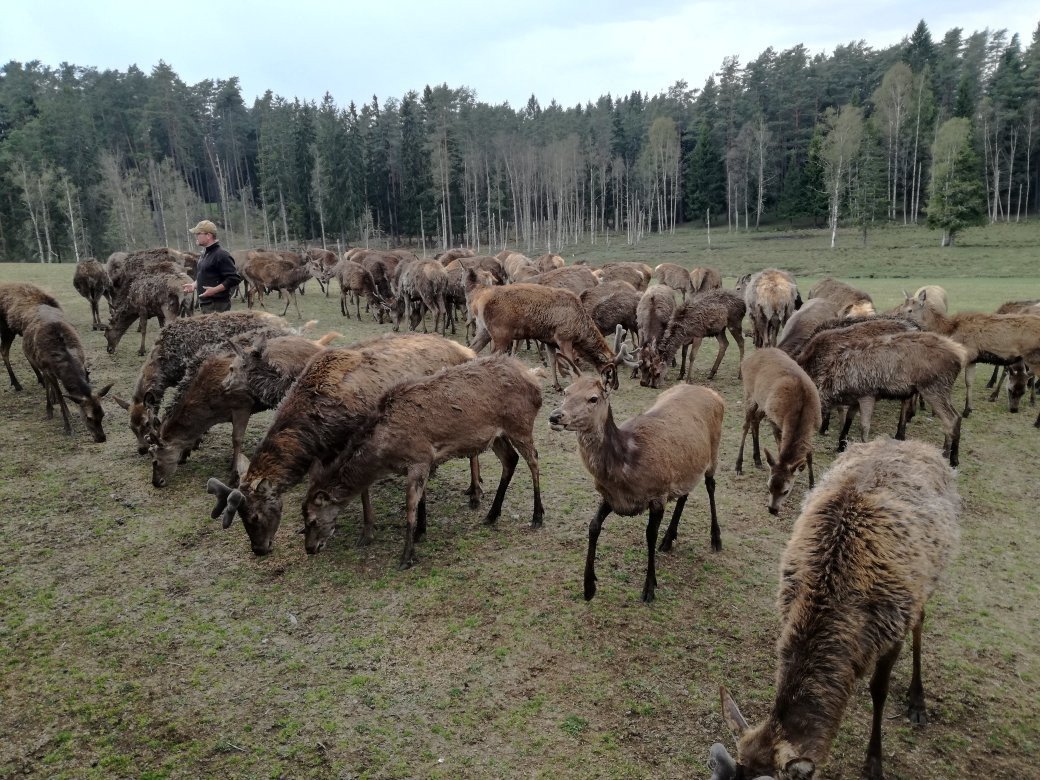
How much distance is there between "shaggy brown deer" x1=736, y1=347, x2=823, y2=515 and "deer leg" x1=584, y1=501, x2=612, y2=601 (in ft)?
8.47

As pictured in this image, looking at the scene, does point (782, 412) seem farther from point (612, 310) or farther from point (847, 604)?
point (612, 310)

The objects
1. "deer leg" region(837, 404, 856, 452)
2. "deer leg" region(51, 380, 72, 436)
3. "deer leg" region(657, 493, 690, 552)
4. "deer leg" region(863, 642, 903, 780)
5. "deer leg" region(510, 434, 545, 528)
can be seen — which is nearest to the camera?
"deer leg" region(863, 642, 903, 780)

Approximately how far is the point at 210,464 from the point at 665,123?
66342mm

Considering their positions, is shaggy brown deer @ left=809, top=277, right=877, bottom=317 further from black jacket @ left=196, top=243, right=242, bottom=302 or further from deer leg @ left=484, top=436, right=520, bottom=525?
Result: black jacket @ left=196, top=243, right=242, bottom=302

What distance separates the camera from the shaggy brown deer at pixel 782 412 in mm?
6539

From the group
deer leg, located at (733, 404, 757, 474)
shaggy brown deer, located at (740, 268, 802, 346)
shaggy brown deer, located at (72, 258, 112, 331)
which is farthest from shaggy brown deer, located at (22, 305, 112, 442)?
shaggy brown deer, located at (740, 268, 802, 346)

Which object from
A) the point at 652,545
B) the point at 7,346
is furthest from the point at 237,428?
the point at 7,346

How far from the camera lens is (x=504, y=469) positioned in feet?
21.1

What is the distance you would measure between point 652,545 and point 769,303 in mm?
10225

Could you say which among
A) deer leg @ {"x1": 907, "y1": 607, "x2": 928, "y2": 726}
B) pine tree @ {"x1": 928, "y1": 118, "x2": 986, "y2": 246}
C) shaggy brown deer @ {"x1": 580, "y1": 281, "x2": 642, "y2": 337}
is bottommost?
deer leg @ {"x1": 907, "y1": 607, "x2": 928, "y2": 726}

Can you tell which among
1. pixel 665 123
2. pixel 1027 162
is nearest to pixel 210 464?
pixel 665 123

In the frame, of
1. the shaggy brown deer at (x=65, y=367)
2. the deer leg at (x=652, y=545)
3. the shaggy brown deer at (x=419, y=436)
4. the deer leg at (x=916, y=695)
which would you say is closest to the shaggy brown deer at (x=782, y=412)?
the deer leg at (x=652, y=545)

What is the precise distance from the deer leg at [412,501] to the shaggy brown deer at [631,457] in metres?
1.58

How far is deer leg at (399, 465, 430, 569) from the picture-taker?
5543 mm
